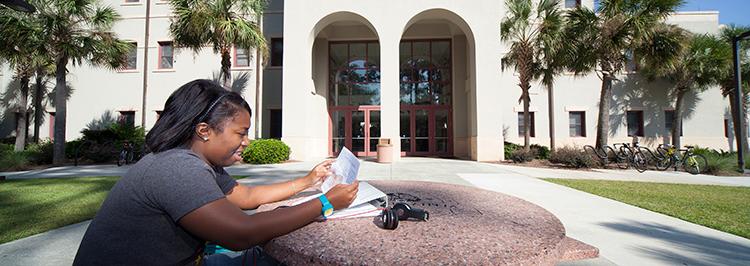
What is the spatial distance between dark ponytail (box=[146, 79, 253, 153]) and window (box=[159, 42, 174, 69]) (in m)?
20.0

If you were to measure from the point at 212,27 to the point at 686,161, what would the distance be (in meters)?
18.2

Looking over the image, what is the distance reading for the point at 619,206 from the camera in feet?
15.9

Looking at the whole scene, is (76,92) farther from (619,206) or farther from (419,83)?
(619,206)

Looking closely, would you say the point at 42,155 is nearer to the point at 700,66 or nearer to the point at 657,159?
the point at 657,159

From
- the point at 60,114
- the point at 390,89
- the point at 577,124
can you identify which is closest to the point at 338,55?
the point at 390,89

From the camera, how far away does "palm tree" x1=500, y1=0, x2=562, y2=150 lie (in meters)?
13.4

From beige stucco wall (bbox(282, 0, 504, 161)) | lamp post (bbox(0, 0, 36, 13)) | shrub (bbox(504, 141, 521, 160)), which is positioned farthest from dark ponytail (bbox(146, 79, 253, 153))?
shrub (bbox(504, 141, 521, 160))

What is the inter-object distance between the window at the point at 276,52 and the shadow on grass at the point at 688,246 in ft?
54.0

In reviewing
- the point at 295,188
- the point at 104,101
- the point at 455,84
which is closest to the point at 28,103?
the point at 104,101

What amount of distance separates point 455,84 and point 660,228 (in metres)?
13.2

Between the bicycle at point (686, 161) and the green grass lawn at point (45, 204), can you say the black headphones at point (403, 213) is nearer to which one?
the green grass lawn at point (45, 204)

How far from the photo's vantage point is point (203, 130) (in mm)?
1267

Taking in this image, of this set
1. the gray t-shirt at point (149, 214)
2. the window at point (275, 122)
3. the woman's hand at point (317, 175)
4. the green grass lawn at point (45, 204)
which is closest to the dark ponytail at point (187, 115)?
the gray t-shirt at point (149, 214)

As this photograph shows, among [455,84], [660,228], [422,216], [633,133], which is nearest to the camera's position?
[422,216]
